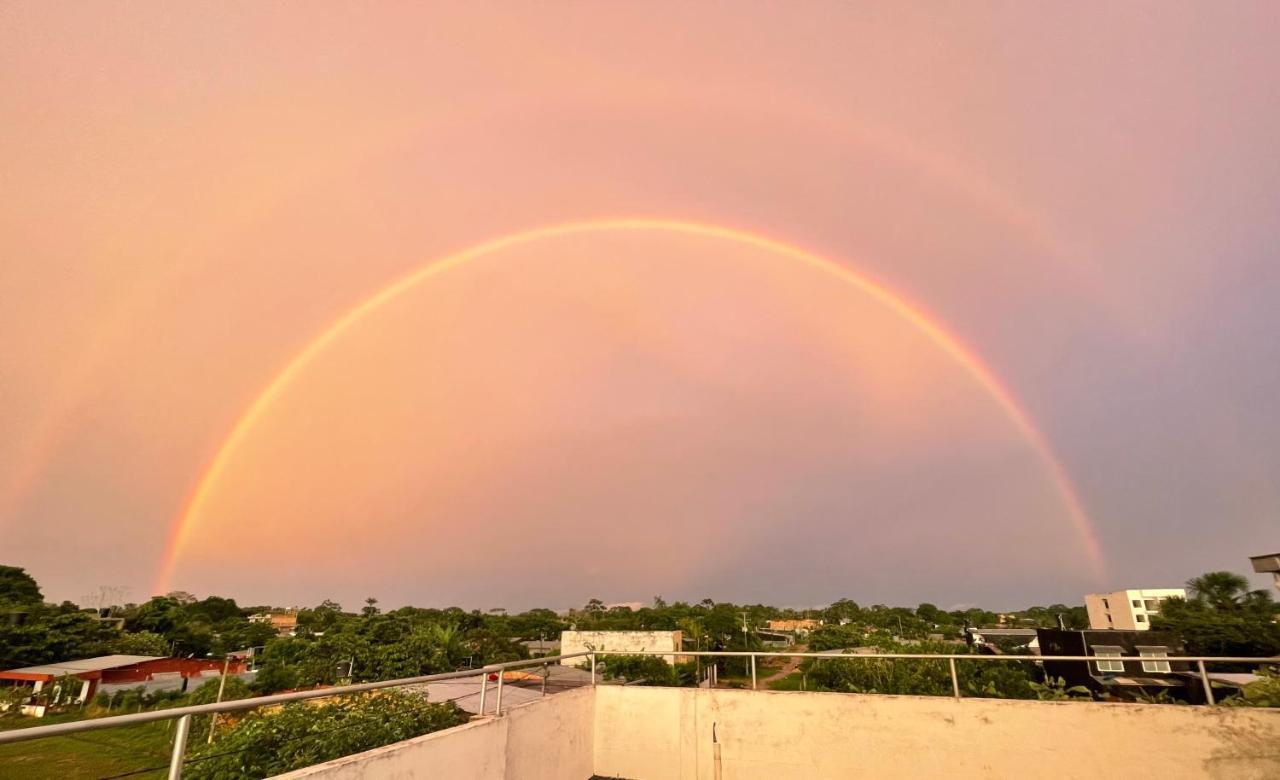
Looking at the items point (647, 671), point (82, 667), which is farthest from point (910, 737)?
point (82, 667)

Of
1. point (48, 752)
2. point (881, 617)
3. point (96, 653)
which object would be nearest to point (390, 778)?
point (48, 752)

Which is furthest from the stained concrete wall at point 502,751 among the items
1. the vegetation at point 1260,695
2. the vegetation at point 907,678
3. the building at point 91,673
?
the building at point 91,673

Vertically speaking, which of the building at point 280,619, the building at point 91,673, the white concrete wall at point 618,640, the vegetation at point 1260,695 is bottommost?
the building at point 91,673

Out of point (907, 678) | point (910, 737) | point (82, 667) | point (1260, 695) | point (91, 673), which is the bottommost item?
point (91, 673)

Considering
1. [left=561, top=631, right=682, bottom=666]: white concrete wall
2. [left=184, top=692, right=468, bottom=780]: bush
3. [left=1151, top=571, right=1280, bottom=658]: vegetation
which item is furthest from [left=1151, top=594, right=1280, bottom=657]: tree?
[left=184, top=692, right=468, bottom=780]: bush

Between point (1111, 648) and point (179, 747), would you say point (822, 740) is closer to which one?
point (179, 747)

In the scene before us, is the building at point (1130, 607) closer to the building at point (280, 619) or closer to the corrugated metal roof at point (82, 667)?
the corrugated metal roof at point (82, 667)
